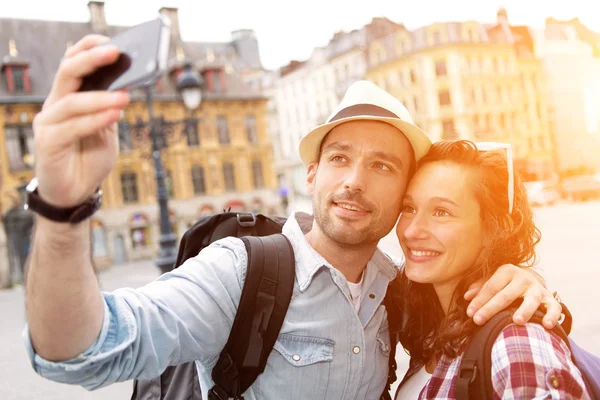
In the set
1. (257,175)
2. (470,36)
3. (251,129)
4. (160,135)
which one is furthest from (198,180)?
(470,36)

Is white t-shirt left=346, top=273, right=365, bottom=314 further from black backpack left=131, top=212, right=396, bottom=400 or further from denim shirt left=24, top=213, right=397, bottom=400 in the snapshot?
black backpack left=131, top=212, right=396, bottom=400

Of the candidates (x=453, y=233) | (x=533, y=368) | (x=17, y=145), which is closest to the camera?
(x=533, y=368)

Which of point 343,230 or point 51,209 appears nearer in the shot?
point 51,209

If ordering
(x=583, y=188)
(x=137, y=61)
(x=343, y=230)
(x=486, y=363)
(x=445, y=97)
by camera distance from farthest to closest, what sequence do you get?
(x=445, y=97), (x=583, y=188), (x=343, y=230), (x=486, y=363), (x=137, y=61)

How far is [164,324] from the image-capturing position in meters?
1.67

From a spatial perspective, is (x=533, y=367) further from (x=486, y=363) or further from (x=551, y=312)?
(x=551, y=312)

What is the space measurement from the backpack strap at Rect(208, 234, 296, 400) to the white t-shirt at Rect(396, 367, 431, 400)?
0.58m

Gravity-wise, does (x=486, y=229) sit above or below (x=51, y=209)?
below

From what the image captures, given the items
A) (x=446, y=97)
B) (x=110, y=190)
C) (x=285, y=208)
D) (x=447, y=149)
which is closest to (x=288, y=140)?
(x=446, y=97)

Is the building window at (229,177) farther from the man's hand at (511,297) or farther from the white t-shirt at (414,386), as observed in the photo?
the man's hand at (511,297)

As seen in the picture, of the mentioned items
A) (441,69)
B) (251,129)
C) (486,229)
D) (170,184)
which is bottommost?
(486,229)

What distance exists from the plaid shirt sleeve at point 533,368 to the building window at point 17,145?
28.6 meters

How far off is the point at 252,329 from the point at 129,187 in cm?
A: 3023

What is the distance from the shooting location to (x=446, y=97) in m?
43.2
